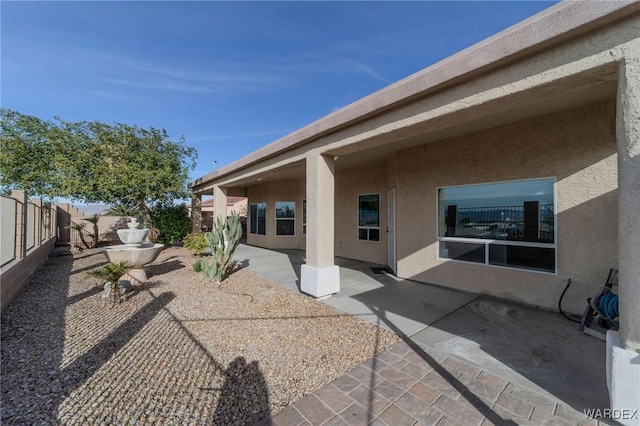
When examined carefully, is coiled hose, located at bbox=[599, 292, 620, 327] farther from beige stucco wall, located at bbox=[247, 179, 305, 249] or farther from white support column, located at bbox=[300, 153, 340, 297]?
beige stucco wall, located at bbox=[247, 179, 305, 249]

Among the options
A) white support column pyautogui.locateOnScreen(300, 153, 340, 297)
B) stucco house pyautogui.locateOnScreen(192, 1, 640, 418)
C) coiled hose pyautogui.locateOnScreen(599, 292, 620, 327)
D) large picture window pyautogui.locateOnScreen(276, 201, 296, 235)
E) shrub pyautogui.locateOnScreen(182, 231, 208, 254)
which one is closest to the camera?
stucco house pyautogui.locateOnScreen(192, 1, 640, 418)

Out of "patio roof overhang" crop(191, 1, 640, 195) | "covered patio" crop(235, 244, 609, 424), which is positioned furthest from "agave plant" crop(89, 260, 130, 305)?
"patio roof overhang" crop(191, 1, 640, 195)

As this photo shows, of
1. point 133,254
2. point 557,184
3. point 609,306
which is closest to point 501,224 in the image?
point 557,184

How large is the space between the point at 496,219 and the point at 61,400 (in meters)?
7.03

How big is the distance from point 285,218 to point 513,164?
9811mm

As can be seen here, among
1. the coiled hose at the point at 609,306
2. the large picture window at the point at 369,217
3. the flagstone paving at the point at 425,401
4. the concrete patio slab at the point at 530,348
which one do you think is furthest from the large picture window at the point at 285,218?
the coiled hose at the point at 609,306

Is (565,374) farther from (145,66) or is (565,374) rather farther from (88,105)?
(88,105)

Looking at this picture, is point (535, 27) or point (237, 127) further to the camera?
point (237, 127)

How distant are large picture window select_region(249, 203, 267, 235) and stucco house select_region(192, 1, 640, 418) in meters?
5.43

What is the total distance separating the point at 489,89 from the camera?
2.89 metres

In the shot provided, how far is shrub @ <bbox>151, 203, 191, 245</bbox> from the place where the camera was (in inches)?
529

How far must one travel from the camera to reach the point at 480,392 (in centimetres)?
254

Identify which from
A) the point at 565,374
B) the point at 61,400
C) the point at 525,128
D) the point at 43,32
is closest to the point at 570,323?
the point at 565,374

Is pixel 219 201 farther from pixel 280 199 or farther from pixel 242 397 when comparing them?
pixel 242 397
